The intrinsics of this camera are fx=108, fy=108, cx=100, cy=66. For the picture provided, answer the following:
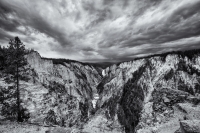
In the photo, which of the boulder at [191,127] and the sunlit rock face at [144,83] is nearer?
the boulder at [191,127]

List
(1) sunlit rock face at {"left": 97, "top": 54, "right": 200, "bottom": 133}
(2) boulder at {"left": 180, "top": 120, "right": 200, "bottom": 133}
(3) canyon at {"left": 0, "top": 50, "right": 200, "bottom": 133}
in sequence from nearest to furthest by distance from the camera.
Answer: (2) boulder at {"left": 180, "top": 120, "right": 200, "bottom": 133}
(3) canyon at {"left": 0, "top": 50, "right": 200, "bottom": 133}
(1) sunlit rock face at {"left": 97, "top": 54, "right": 200, "bottom": 133}

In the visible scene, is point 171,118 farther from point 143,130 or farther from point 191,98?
point 191,98

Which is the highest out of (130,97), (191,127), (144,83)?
(191,127)

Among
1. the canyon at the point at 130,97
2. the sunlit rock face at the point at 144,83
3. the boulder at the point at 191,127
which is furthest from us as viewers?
the sunlit rock face at the point at 144,83

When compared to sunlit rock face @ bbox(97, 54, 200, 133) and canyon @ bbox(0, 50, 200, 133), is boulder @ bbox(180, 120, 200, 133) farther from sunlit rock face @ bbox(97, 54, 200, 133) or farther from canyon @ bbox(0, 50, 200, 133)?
sunlit rock face @ bbox(97, 54, 200, 133)

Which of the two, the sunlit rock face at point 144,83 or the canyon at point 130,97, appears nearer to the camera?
the canyon at point 130,97

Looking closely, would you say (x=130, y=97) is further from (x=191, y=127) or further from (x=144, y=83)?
(x=191, y=127)

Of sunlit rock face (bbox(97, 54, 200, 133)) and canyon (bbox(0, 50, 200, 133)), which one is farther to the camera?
sunlit rock face (bbox(97, 54, 200, 133))

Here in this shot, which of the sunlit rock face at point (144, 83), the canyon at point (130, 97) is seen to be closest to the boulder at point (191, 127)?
the canyon at point (130, 97)

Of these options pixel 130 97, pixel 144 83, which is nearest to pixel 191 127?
pixel 130 97

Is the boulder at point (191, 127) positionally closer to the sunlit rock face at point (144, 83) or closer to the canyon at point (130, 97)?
the canyon at point (130, 97)

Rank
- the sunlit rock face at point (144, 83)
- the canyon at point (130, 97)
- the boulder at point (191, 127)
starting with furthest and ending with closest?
the sunlit rock face at point (144, 83) < the canyon at point (130, 97) < the boulder at point (191, 127)

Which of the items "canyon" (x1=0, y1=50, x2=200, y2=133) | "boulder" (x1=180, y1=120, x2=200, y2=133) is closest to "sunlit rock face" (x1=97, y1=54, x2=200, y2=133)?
"canyon" (x1=0, y1=50, x2=200, y2=133)
